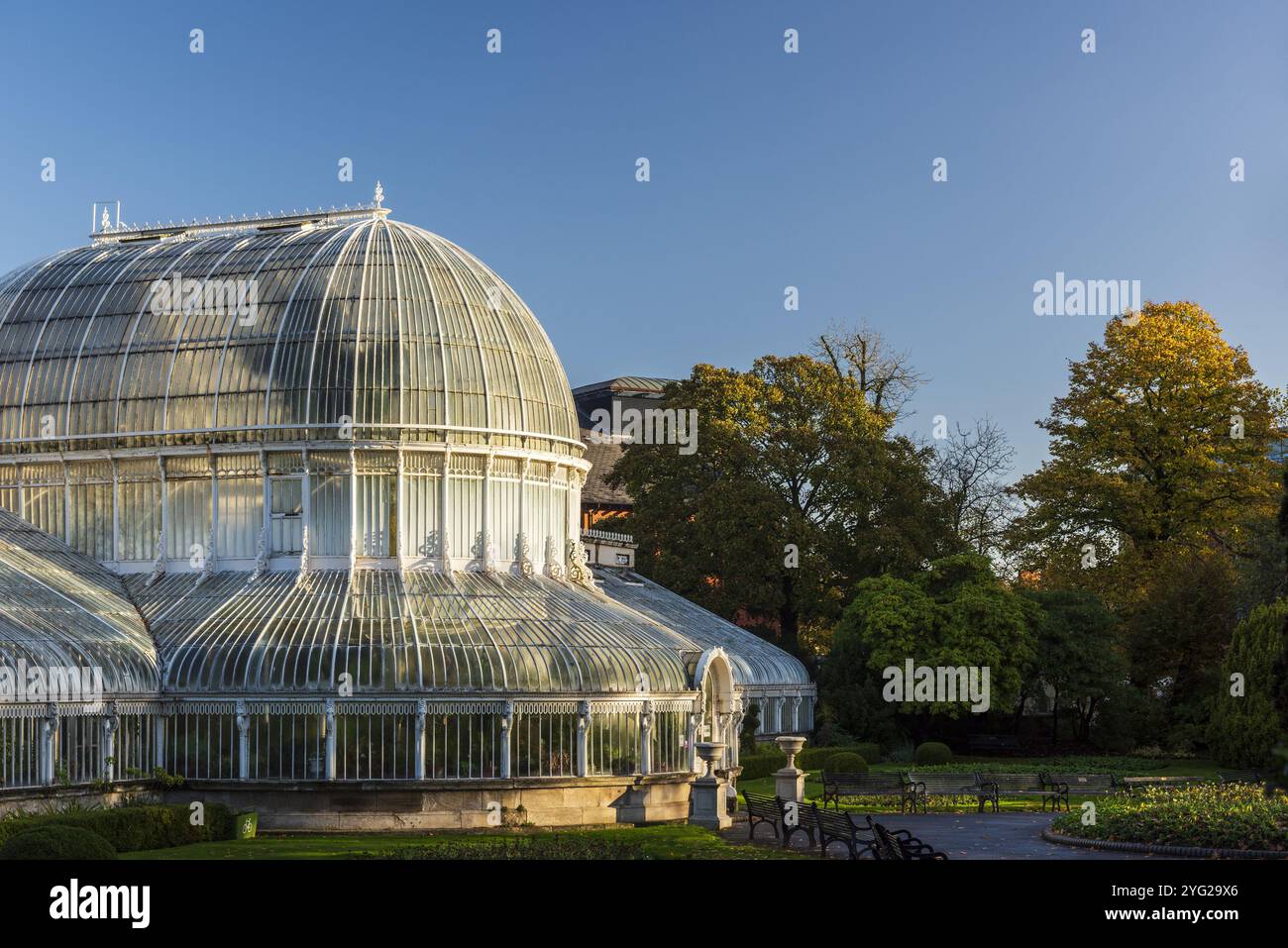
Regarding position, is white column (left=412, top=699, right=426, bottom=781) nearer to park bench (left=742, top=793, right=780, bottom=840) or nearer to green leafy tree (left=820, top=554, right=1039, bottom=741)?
park bench (left=742, top=793, right=780, bottom=840)

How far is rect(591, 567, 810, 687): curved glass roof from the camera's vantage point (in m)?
60.0

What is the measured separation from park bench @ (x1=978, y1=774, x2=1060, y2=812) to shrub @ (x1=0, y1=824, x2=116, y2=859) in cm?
2335

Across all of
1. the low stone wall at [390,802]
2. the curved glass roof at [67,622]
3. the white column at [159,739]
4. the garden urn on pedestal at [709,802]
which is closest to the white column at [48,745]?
the curved glass roof at [67,622]

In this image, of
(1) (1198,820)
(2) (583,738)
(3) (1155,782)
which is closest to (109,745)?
(2) (583,738)

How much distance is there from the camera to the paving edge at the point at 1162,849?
32.5 meters

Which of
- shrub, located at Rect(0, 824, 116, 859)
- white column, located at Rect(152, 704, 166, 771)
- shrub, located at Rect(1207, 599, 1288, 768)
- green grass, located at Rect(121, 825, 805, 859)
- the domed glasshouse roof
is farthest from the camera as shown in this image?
shrub, located at Rect(1207, 599, 1288, 768)

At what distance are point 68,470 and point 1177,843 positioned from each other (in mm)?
30377

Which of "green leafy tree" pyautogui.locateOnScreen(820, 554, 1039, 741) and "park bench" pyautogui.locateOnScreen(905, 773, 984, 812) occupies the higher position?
"green leafy tree" pyautogui.locateOnScreen(820, 554, 1039, 741)

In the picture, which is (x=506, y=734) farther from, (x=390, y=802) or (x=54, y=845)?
(x=54, y=845)

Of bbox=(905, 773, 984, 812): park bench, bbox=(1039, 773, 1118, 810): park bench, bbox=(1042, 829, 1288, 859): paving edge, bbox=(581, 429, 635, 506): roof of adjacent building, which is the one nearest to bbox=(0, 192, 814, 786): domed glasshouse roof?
bbox=(905, 773, 984, 812): park bench

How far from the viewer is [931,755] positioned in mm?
60281

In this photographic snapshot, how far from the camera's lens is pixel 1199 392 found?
2697 inches

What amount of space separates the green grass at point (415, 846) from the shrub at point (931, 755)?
66.3 feet

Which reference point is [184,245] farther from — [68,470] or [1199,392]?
[1199,392]
